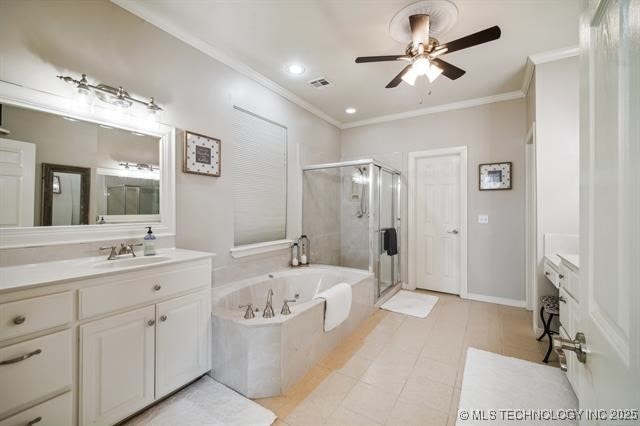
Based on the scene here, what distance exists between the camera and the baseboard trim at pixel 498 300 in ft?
11.1

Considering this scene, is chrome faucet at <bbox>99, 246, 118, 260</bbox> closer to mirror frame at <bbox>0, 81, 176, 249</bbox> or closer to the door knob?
mirror frame at <bbox>0, 81, 176, 249</bbox>

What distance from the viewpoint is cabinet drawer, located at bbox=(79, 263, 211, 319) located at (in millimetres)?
1377

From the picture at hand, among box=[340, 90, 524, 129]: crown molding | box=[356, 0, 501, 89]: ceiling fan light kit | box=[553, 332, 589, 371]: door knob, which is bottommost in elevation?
box=[553, 332, 589, 371]: door knob

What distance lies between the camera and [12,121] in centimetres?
151

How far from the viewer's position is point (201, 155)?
239 centimetres

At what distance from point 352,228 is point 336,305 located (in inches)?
71.5

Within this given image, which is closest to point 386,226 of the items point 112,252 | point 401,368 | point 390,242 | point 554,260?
point 390,242

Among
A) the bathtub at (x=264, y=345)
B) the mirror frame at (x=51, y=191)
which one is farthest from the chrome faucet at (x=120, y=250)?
the bathtub at (x=264, y=345)

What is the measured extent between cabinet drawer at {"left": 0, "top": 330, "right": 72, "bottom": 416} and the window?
1.60 m

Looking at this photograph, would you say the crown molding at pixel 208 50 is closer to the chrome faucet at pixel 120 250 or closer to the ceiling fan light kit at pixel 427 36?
the ceiling fan light kit at pixel 427 36

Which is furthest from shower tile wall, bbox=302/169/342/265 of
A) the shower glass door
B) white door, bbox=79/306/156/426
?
white door, bbox=79/306/156/426

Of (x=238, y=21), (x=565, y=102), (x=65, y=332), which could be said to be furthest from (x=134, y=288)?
(x=565, y=102)

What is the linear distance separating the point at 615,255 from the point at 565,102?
2.88 meters

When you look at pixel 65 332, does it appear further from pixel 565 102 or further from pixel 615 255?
pixel 565 102
